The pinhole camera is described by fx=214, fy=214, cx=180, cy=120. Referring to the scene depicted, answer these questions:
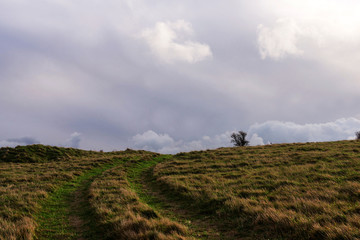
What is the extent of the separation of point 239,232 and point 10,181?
1981 cm

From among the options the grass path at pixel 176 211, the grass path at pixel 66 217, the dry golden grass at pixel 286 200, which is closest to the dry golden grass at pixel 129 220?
the grass path at pixel 66 217

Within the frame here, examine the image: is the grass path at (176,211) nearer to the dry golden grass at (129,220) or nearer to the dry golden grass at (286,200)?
the dry golden grass at (286,200)

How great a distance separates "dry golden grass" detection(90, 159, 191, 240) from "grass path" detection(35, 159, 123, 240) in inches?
21.0

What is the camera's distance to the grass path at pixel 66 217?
8.31 m

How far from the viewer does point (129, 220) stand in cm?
840

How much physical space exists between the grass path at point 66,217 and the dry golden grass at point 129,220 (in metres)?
0.53

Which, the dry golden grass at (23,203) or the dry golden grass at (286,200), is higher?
the dry golden grass at (286,200)

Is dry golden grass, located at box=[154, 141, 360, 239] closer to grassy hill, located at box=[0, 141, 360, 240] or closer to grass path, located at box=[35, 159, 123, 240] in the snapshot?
grassy hill, located at box=[0, 141, 360, 240]

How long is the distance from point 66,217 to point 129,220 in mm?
4063

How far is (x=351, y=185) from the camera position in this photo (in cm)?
1145

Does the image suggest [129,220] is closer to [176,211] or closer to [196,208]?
[176,211]

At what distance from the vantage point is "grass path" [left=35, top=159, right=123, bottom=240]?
8312 millimetres

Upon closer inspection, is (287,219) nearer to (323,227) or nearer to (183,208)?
(323,227)

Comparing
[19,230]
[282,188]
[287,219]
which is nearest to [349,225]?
[287,219]
